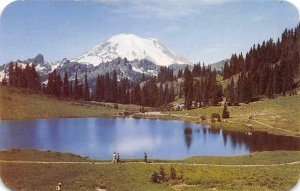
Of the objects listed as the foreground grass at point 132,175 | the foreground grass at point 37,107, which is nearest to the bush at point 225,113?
the foreground grass at point 132,175

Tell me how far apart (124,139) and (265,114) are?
1070cm

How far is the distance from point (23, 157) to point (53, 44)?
23.6 feet

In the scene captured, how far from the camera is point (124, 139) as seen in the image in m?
35.7

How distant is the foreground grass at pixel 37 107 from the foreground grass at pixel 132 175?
2.75 m

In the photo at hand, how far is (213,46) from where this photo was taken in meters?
35.9

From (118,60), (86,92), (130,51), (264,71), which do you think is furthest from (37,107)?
(264,71)

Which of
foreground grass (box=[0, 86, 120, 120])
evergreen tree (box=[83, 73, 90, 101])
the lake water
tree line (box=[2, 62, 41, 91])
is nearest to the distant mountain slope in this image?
the lake water

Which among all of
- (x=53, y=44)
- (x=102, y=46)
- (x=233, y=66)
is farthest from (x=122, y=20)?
(x=233, y=66)

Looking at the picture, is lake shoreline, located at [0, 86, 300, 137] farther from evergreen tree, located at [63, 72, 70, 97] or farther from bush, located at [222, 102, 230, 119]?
evergreen tree, located at [63, 72, 70, 97]

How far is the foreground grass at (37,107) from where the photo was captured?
3562 centimetres

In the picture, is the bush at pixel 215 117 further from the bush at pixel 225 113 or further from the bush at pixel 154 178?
the bush at pixel 154 178

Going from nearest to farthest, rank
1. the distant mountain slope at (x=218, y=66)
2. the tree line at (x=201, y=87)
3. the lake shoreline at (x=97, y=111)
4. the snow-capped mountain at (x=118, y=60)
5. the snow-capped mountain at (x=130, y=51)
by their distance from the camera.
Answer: the snow-capped mountain at (x=130, y=51) → the snow-capped mountain at (x=118, y=60) → the lake shoreline at (x=97, y=111) → the distant mountain slope at (x=218, y=66) → the tree line at (x=201, y=87)

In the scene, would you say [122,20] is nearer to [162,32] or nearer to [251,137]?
[162,32]

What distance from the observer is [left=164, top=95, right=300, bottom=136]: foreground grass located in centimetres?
3825
